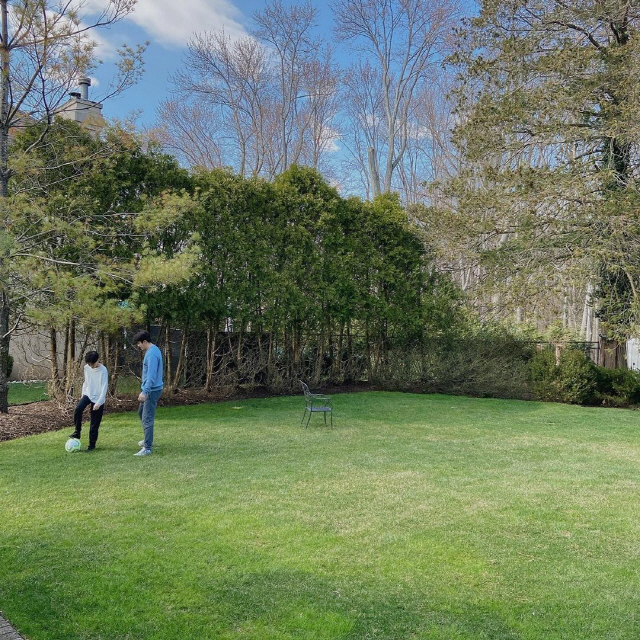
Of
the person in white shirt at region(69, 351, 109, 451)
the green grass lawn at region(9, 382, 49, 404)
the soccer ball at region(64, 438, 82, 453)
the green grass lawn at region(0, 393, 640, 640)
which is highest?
the person in white shirt at region(69, 351, 109, 451)

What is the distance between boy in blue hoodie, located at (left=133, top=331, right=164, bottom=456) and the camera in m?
7.61

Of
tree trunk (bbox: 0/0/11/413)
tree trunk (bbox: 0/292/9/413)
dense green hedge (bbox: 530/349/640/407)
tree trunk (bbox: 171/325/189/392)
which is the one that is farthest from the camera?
dense green hedge (bbox: 530/349/640/407)

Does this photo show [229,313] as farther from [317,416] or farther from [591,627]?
[591,627]

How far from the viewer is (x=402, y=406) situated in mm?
12773

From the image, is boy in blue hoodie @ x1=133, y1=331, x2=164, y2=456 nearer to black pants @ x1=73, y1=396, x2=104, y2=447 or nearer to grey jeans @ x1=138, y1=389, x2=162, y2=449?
grey jeans @ x1=138, y1=389, x2=162, y2=449

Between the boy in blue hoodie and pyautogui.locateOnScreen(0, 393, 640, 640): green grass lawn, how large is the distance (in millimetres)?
245

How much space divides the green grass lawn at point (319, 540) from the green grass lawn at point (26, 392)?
17.0 feet

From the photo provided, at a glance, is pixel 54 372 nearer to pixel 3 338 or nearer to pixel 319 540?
pixel 3 338

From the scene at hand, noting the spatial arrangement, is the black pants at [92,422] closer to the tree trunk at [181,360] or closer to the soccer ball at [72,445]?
the soccer ball at [72,445]

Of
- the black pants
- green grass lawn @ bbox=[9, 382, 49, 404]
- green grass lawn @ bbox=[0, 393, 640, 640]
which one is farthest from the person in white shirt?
green grass lawn @ bbox=[9, 382, 49, 404]

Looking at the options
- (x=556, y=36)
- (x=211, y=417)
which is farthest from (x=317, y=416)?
(x=556, y=36)

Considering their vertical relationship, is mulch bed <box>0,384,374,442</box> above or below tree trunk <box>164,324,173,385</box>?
below

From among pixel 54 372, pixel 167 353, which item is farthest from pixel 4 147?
pixel 167 353

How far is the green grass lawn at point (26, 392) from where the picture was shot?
1309cm
